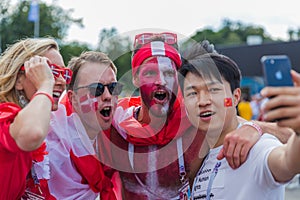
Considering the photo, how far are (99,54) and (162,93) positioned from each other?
0.59m

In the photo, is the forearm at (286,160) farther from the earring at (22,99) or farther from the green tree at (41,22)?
the green tree at (41,22)

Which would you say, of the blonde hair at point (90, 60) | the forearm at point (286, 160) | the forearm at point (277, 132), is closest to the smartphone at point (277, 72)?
the forearm at point (286, 160)

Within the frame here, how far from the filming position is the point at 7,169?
2.37 meters

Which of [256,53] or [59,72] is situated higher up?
[59,72]

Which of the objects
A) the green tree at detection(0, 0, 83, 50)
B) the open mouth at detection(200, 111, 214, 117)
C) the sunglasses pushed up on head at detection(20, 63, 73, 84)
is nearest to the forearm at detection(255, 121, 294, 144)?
the open mouth at detection(200, 111, 214, 117)

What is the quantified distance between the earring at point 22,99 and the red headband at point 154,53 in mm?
693

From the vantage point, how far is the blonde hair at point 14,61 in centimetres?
270

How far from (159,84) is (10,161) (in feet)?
3.20

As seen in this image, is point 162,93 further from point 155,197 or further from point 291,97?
point 291,97

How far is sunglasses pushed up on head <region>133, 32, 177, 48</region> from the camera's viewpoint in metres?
3.03

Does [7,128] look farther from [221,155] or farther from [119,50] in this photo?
[119,50]

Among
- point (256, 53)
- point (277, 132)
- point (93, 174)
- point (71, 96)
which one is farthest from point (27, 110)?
point (256, 53)

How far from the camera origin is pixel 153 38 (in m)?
3.02

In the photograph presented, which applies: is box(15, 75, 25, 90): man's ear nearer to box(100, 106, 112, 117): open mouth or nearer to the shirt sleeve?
the shirt sleeve
